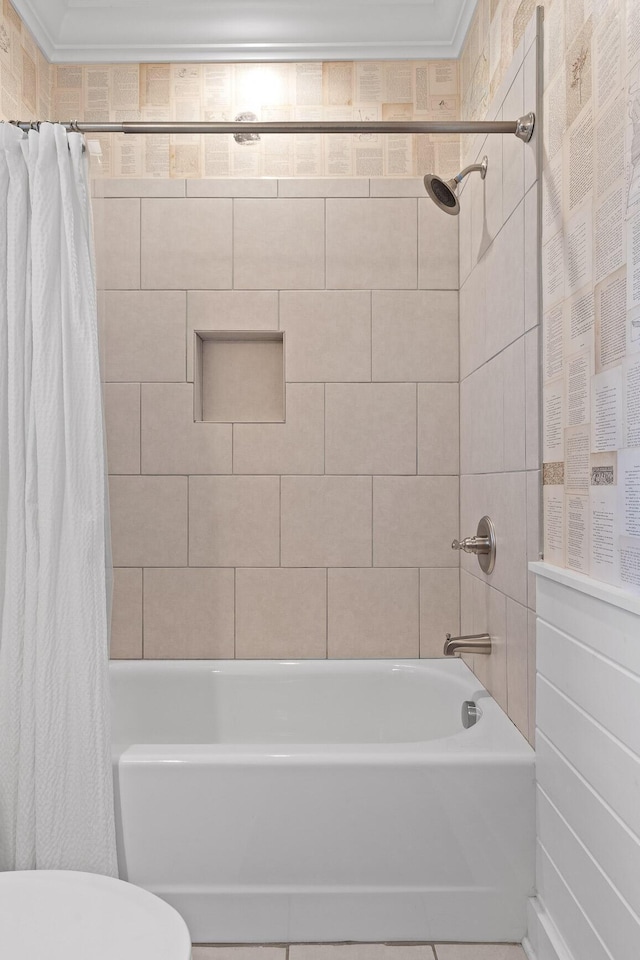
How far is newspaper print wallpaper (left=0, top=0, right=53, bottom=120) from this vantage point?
2.11 m

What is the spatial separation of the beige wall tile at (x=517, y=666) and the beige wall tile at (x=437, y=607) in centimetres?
Answer: 60

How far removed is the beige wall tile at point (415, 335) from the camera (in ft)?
7.77

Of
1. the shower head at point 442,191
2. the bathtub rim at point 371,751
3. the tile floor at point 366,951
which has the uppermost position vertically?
the shower head at point 442,191

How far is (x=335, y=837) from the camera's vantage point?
159 centimetres

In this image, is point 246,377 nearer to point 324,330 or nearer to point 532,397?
point 324,330

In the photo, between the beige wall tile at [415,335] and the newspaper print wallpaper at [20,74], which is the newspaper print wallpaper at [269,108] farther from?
the beige wall tile at [415,335]

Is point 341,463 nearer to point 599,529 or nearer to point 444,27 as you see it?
point 599,529

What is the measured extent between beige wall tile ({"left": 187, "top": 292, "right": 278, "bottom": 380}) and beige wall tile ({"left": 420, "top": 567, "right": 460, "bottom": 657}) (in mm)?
1022

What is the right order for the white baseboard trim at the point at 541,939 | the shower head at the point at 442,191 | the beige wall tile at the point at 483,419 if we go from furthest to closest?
the beige wall tile at the point at 483,419
the shower head at the point at 442,191
the white baseboard trim at the point at 541,939

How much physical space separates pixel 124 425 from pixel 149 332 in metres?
0.33

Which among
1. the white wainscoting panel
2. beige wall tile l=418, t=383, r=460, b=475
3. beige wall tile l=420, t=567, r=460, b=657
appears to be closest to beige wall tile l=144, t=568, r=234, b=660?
beige wall tile l=420, t=567, r=460, b=657

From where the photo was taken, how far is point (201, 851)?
1.60m

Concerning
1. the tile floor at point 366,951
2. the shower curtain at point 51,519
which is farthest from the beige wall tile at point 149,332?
the tile floor at point 366,951

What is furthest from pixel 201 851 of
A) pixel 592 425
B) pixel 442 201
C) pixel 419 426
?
pixel 442 201
